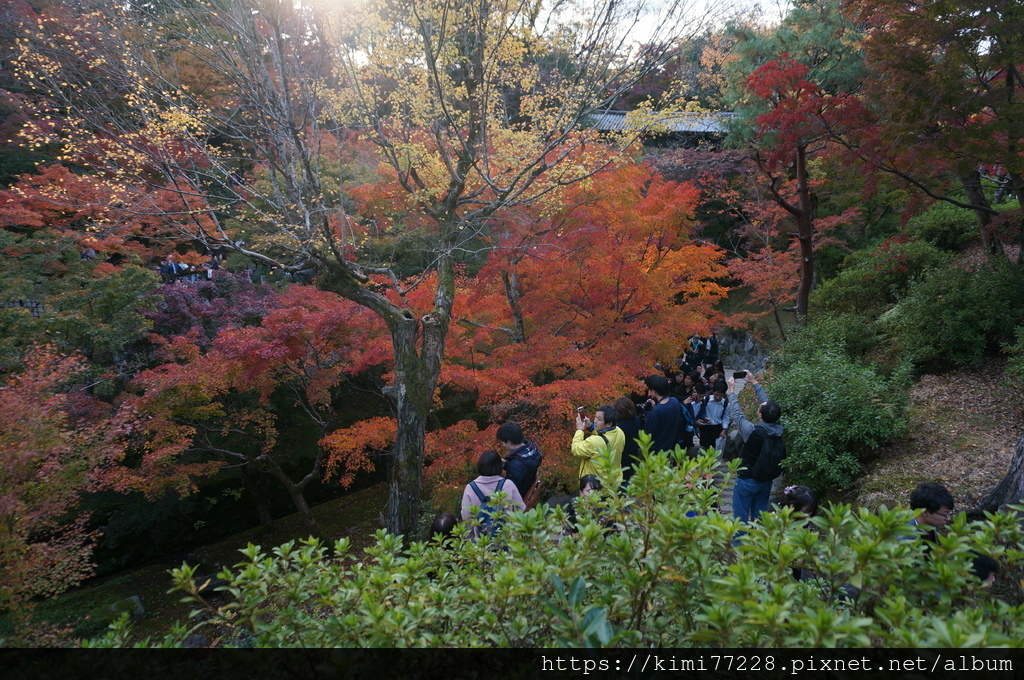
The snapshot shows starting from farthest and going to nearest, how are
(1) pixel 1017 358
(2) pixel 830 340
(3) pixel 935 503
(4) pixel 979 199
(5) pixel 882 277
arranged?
(5) pixel 882 277 < (2) pixel 830 340 < (4) pixel 979 199 < (1) pixel 1017 358 < (3) pixel 935 503

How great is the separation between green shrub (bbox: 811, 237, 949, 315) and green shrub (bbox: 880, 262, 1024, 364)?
154 centimetres

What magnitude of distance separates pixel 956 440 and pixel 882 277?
5464mm

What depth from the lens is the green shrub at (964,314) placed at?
691 cm

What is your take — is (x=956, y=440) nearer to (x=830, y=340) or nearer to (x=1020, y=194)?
(x=830, y=340)

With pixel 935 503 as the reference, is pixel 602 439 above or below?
above

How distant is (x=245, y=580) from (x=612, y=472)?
5.40 feet

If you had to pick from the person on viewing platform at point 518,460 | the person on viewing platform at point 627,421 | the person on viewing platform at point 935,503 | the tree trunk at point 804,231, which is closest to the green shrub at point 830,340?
the tree trunk at point 804,231

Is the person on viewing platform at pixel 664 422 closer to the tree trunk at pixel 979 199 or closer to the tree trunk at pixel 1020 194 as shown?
the tree trunk at pixel 1020 194

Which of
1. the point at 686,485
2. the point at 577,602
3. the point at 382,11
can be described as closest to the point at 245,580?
the point at 577,602

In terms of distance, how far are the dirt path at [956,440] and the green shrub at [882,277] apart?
2.96 m

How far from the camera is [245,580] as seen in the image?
2189 mm

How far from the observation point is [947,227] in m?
10.8

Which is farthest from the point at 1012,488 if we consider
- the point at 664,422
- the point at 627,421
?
the point at 627,421
